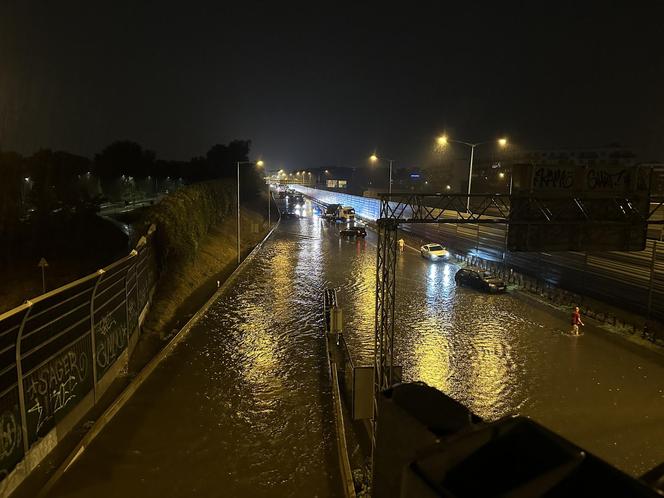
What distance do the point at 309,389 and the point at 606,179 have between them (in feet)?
33.5

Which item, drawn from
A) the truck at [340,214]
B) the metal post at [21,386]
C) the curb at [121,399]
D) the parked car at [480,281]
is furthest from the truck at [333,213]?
the metal post at [21,386]

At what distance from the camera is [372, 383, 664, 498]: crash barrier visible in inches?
88.2

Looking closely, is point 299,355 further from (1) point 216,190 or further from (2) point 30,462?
(1) point 216,190

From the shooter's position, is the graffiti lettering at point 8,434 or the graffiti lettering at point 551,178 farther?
the graffiti lettering at point 551,178

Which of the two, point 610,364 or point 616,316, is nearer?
point 610,364

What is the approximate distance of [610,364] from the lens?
50.7 ft

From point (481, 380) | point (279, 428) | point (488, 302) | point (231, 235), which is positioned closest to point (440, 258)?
point (488, 302)

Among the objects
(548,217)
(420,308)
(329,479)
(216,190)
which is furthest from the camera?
(216,190)

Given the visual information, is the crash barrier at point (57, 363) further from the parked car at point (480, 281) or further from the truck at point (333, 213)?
the truck at point (333, 213)

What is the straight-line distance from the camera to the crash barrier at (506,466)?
88.2 inches

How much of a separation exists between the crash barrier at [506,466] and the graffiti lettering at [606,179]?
11834 mm

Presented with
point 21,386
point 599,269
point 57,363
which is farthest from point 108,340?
point 599,269

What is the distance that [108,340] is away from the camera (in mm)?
12539

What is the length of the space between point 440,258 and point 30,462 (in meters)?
29.9
